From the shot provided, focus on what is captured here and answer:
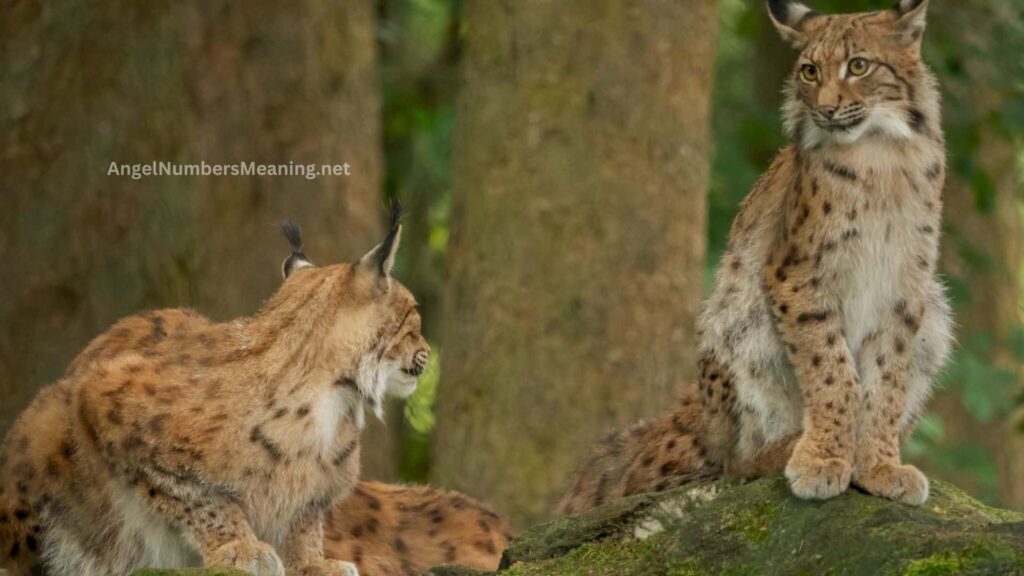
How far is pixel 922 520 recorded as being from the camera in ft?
18.9

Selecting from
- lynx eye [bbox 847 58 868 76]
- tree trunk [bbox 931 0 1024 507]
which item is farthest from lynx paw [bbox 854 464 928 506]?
tree trunk [bbox 931 0 1024 507]

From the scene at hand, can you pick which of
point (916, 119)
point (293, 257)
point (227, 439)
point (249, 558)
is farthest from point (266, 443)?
point (916, 119)

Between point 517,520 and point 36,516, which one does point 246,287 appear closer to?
point 517,520

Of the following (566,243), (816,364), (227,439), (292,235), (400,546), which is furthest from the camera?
(566,243)

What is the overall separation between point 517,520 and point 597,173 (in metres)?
1.91

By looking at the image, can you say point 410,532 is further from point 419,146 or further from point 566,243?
point 419,146

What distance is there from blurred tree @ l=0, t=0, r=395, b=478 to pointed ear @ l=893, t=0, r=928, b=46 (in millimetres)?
4573

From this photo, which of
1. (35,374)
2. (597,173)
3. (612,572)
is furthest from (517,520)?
(612,572)

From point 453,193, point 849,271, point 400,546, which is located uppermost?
point 453,193

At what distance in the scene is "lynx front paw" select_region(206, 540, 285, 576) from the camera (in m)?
6.87

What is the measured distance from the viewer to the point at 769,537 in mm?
5848

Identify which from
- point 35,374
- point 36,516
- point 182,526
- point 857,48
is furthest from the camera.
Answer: point 35,374

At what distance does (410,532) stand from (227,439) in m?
1.41

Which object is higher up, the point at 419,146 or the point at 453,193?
the point at 419,146
